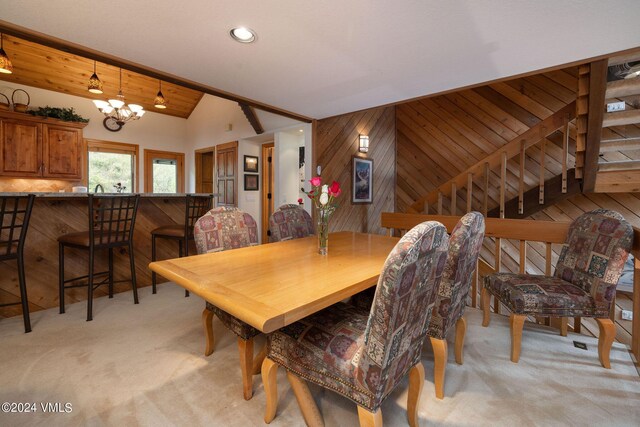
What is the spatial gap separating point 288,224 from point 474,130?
362 centimetres

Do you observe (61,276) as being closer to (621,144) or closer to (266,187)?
(266,187)

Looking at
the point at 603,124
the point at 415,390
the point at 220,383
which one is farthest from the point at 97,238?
the point at 603,124

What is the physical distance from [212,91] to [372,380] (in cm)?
287

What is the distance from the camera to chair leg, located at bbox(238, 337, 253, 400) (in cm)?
147

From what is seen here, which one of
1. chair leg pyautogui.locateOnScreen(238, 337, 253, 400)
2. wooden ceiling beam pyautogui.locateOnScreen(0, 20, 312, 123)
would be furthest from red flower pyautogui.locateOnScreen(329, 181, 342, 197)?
wooden ceiling beam pyautogui.locateOnScreen(0, 20, 312, 123)

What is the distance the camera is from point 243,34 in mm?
1878

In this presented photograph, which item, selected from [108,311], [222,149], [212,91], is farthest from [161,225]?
[222,149]

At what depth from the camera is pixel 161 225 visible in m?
3.42

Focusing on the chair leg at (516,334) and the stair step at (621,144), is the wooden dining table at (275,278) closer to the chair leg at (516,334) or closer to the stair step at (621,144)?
the chair leg at (516,334)

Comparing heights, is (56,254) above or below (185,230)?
below

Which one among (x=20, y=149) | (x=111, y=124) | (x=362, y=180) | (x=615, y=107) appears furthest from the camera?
(x=111, y=124)

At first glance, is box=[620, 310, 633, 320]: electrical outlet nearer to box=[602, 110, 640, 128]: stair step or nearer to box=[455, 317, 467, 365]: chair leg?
box=[602, 110, 640, 128]: stair step

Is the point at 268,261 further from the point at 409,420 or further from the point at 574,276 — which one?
the point at 574,276

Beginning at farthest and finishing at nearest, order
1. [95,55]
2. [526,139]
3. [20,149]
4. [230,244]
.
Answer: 1. [20,149]
2. [526,139]
3. [95,55]
4. [230,244]
